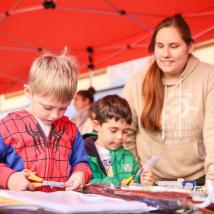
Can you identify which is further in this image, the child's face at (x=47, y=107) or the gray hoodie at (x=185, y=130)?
the gray hoodie at (x=185, y=130)

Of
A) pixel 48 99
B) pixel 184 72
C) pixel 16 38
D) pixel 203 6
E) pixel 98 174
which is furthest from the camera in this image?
pixel 16 38

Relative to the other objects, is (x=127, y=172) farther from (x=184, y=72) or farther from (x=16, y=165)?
(x=16, y=165)

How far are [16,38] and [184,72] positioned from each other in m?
1.68

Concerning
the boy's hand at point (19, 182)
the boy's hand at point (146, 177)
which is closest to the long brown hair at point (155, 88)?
the boy's hand at point (146, 177)

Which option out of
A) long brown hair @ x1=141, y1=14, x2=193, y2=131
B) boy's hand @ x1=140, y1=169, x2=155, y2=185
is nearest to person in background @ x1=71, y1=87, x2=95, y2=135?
long brown hair @ x1=141, y1=14, x2=193, y2=131

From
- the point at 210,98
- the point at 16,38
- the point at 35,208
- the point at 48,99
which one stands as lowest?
the point at 35,208

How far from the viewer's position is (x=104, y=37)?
313cm

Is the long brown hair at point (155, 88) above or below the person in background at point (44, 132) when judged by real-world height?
above

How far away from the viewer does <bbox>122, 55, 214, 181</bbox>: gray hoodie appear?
1.54 meters

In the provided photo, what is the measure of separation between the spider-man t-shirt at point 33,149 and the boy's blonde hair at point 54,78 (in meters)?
0.09

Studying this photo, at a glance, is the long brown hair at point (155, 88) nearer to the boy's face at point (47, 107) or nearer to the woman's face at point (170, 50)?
the woman's face at point (170, 50)

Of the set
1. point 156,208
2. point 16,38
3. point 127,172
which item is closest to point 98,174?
point 127,172

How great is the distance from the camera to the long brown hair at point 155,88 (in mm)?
1584

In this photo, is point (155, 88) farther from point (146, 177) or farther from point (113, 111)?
point (146, 177)
